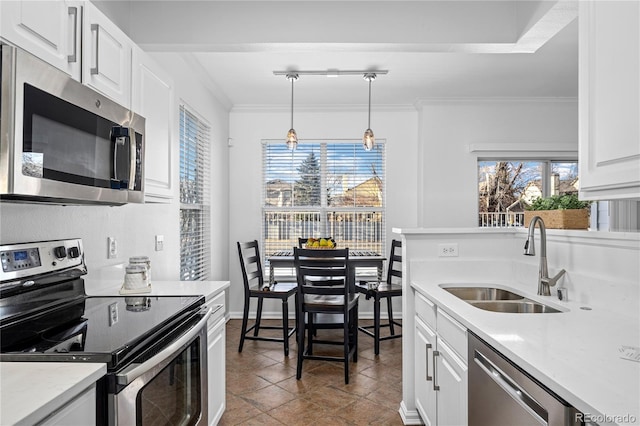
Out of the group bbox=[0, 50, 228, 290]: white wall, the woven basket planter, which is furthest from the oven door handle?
the woven basket planter

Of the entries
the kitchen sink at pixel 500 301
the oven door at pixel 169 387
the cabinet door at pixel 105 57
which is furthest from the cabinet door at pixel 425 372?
the cabinet door at pixel 105 57

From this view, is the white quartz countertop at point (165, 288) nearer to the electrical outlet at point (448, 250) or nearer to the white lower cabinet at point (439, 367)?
the white lower cabinet at point (439, 367)

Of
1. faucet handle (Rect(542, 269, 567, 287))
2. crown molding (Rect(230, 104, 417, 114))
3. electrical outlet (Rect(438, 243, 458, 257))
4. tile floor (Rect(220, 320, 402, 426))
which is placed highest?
crown molding (Rect(230, 104, 417, 114))

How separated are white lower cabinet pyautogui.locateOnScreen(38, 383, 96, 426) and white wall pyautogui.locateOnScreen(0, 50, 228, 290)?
0.81 meters

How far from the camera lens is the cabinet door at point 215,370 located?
221 centimetres

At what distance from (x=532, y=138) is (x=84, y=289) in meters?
4.83

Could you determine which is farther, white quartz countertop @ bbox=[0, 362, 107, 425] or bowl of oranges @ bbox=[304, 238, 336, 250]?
bowl of oranges @ bbox=[304, 238, 336, 250]

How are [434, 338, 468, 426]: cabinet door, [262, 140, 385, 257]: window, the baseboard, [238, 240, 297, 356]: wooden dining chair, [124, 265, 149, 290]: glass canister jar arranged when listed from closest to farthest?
[434, 338, 468, 426]: cabinet door → [124, 265, 149, 290]: glass canister jar → the baseboard → [238, 240, 297, 356]: wooden dining chair → [262, 140, 385, 257]: window

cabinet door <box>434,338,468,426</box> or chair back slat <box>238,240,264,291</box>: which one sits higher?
chair back slat <box>238,240,264,291</box>

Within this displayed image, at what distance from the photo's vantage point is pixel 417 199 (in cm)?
516

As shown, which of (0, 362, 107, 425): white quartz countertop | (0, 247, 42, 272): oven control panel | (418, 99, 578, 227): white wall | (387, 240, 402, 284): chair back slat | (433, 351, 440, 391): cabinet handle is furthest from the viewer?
(418, 99, 578, 227): white wall

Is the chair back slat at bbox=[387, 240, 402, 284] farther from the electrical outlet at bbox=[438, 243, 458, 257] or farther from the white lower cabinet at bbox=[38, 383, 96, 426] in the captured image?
the white lower cabinet at bbox=[38, 383, 96, 426]

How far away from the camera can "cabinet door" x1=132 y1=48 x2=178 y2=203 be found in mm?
2096

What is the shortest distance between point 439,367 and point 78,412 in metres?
1.60
